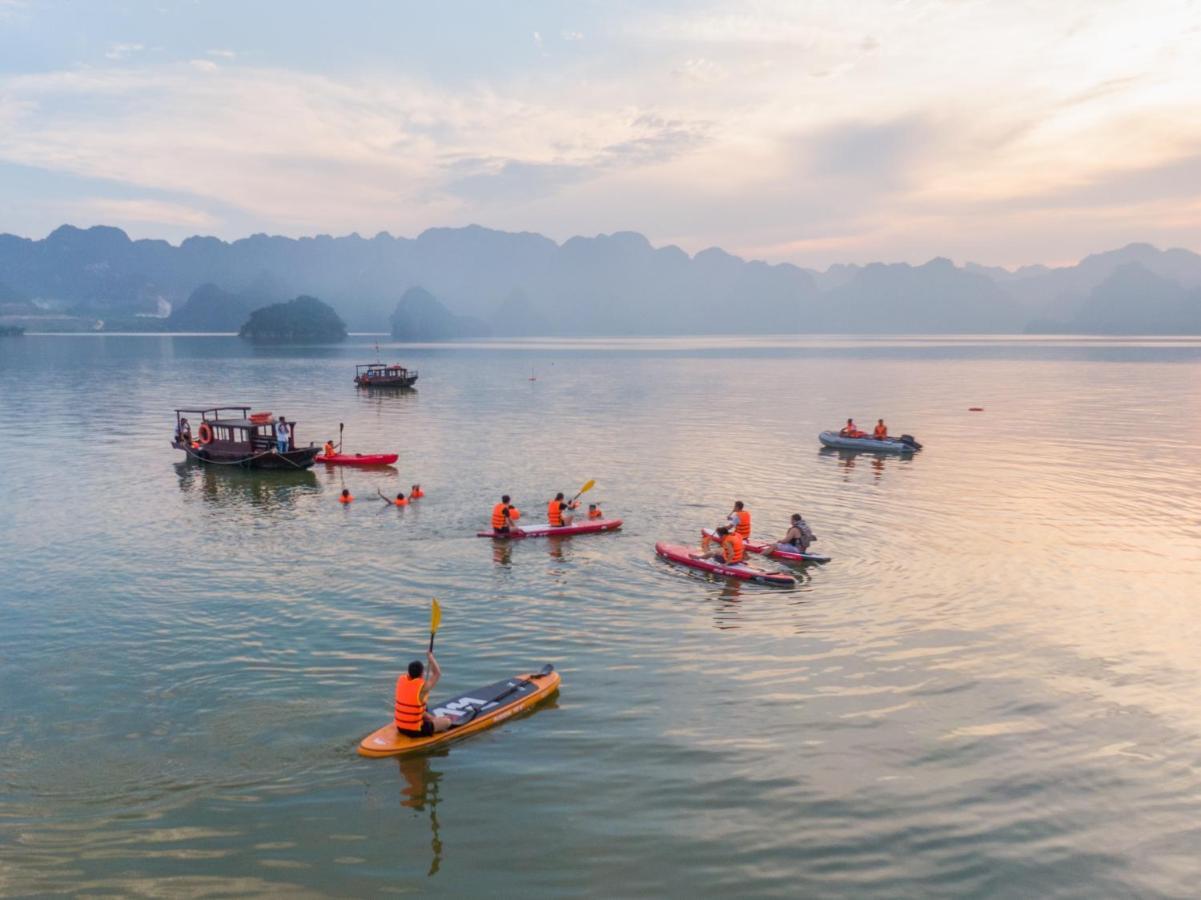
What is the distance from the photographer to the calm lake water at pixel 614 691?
1318 cm

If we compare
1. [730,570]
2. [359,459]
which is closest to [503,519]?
[730,570]

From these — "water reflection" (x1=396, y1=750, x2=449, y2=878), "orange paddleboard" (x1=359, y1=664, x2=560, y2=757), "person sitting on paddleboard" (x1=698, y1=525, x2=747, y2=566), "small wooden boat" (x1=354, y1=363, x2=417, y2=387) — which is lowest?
"water reflection" (x1=396, y1=750, x2=449, y2=878)

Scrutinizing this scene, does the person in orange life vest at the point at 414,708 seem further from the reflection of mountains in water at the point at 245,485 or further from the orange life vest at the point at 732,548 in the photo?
the reflection of mountains in water at the point at 245,485

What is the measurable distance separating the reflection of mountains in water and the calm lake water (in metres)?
0.41

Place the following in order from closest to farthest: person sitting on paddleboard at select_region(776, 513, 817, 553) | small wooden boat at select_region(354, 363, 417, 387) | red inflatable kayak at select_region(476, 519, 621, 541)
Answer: person sitting on paddleboard at select_region(776, 513, 817, 553) < red inflatable kayak at select_region(476, 519, 621, 541) < small wooden boat at select_region(354, 363, 417, 387)

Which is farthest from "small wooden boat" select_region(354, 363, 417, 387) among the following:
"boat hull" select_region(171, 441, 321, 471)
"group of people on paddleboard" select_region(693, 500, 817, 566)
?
"group of people on paddleboard" select_region(693, 500, 817, 566)

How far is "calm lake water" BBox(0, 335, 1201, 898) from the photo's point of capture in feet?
43.2

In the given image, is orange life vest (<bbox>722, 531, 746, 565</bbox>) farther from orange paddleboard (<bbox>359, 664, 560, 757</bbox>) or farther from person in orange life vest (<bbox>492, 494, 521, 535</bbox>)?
orange paddleboard (<bbox>359, 664, 560, 757</bbox>)

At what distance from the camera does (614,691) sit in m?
18.9

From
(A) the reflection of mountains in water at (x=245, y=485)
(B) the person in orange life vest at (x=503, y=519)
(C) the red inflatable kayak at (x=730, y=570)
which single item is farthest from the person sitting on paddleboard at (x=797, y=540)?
(A) the reflection of mountains in water at (x=245, y=485)

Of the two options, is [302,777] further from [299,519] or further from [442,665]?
[299,519]

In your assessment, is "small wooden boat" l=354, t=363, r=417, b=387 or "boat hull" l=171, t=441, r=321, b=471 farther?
"small wooden boat" l=354, t=363, r=417, b=387

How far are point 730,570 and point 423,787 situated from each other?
14.4 meters

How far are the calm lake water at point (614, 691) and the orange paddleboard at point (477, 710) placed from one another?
1.59ft
